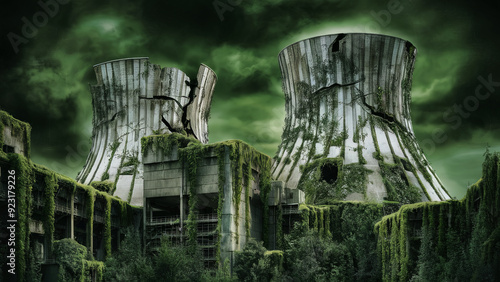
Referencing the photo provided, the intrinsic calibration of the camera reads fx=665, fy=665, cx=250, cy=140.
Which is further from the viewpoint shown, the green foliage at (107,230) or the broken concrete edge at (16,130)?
the green foliage at (107,230)

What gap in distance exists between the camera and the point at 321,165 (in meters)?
45.3

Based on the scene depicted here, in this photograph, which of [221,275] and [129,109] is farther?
[129,109]

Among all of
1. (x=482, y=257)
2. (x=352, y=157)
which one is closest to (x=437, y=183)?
(x=352, y=157)

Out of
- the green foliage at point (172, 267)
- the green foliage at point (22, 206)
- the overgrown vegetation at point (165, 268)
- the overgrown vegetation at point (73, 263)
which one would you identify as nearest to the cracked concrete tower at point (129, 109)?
the overgrown vegetation at point (165, 268)

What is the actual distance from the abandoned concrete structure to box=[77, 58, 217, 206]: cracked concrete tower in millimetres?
83

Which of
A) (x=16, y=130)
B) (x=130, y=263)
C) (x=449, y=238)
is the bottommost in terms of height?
(x=130, y=263)

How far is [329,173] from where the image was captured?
153ft

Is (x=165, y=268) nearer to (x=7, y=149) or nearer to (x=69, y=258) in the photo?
(x=69, y=258)

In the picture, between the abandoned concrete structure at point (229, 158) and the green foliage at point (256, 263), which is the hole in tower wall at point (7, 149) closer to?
the abandoned concrete structure at point (229, 158)

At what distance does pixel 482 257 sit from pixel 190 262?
46.2 feet

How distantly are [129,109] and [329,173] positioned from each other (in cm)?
1606

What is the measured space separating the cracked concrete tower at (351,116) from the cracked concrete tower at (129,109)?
29.3 feet

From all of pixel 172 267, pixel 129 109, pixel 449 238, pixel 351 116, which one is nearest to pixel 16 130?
pixel 172 267

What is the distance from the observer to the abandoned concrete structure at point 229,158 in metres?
35.9
